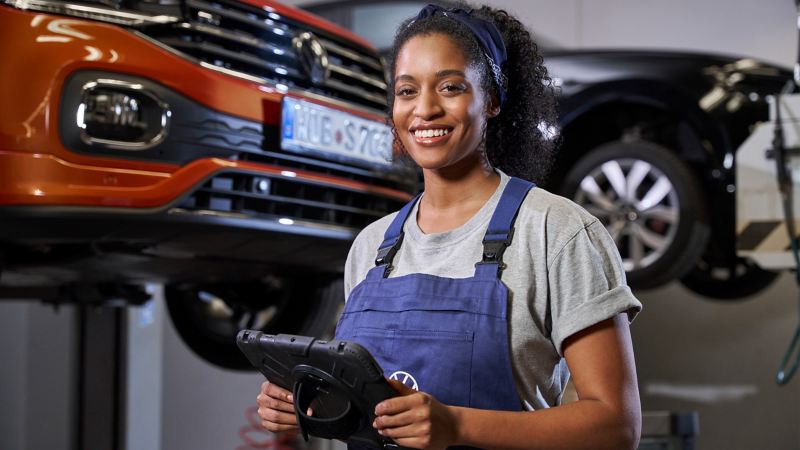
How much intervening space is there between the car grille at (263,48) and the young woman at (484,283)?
107cm

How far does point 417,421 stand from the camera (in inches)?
33.4

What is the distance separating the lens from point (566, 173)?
373 cm

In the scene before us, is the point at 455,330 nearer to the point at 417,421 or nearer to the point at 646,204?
the point at 417,421

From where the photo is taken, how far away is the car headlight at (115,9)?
6.25 feet

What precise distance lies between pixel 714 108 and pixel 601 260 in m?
2.63

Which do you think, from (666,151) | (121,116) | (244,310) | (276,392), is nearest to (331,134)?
(121,116)

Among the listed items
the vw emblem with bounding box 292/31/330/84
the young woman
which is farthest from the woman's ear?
the vw emblem with bounding box 292/31/330/84

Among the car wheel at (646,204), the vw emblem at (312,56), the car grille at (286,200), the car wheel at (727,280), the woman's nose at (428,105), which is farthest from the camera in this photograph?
the car wheel at (727,280)

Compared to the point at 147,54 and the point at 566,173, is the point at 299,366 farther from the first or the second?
the point at 566,173

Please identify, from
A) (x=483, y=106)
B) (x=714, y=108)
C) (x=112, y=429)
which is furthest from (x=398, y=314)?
(x=714, y=108)

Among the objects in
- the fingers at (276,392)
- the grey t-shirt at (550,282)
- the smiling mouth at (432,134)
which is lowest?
the fingers at (276,392)

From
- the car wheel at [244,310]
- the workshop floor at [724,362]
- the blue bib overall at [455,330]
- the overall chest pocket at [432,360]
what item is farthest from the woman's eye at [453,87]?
A: the workshop floor at [724,362]

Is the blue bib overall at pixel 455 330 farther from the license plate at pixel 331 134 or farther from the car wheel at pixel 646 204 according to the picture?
the car wheel at pixel 646 204

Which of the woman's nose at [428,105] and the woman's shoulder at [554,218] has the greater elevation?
the woman's nose at [428,105]
